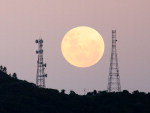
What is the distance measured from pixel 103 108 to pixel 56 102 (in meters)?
15.2

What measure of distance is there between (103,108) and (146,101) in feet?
48.7

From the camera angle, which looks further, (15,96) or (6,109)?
(15,96)

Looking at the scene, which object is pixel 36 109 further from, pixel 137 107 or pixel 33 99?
pixel 137 107

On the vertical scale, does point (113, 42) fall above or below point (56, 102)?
above

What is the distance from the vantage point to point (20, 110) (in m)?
182

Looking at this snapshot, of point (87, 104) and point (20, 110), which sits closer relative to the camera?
point (20, 110)

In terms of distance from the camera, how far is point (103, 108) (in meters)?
191

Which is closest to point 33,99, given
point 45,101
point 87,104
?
point 45,101

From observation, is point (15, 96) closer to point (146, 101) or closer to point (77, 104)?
point (77, 104)

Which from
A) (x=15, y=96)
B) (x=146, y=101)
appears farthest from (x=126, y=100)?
(x=15, y=96)

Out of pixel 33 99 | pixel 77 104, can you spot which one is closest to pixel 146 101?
pixel 77 104

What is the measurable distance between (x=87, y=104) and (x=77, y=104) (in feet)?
9.63

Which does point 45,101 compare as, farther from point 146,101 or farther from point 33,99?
point 146,101

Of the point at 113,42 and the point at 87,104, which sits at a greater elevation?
the point at 113,42
